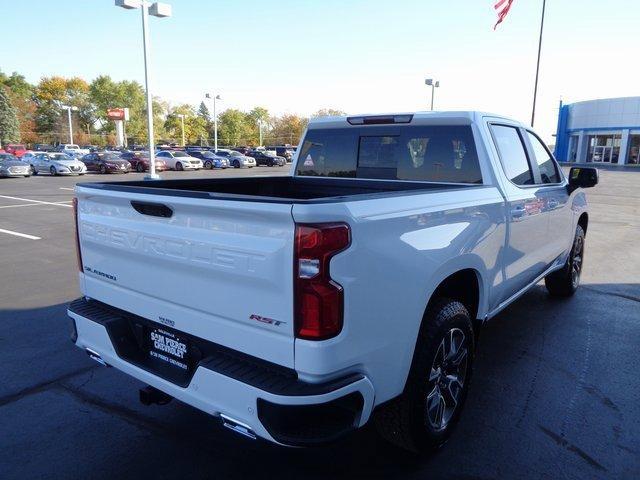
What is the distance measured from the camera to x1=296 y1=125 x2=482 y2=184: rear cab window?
377 cm

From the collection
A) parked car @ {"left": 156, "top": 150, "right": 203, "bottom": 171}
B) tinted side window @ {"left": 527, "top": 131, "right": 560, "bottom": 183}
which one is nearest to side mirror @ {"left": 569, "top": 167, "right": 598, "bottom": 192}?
tinted side window @ {"left": 527, "top": 131, "right": 560, "bottom": 183}

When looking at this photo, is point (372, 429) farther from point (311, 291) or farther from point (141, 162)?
point (141, 162)

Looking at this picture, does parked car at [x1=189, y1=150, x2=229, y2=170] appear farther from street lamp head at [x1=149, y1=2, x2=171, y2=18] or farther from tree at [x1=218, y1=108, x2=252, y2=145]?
tree at [x1=218, y1=108, x2=252, y2=145]

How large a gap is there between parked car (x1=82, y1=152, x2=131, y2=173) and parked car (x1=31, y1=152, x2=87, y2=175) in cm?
189

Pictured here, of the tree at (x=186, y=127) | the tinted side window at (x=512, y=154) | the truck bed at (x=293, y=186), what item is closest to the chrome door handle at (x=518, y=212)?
the tinted side window at (x=512, y=154)

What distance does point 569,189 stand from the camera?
509 cm

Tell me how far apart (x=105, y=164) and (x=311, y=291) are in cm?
3539

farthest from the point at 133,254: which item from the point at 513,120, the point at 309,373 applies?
the point at 513,120

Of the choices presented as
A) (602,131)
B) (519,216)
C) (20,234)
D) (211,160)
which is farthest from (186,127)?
(519,216)

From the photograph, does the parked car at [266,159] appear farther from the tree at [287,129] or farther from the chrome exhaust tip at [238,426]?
the tree at [287,129]

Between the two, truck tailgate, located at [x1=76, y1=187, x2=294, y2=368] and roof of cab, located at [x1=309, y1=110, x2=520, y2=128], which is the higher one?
roof of cab, located at [x1=309, y1=110, x2=520, y2=128]

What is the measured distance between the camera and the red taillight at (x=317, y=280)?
2004 millimetres

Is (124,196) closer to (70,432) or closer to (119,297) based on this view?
(119,297)

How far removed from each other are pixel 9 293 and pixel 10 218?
7.76 meters
